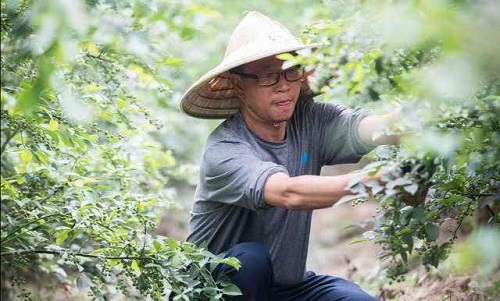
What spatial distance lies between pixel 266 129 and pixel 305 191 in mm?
645

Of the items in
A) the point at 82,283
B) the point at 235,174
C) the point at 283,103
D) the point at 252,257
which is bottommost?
the point at 82,283

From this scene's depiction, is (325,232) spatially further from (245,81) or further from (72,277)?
(245,81)

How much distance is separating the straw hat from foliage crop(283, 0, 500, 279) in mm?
→ 289

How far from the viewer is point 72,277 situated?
180 inches

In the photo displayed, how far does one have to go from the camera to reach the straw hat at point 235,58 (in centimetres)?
299

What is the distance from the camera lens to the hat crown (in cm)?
300

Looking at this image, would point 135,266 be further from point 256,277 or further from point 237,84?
point 237,84

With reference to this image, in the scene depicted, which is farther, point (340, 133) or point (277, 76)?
point (340, 133)

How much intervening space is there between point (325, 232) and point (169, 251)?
439cm

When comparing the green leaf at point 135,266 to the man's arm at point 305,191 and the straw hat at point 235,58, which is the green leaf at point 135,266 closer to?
the man's arm at point 305,191

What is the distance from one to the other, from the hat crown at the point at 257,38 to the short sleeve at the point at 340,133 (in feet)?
1.07

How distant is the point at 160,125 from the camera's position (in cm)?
336

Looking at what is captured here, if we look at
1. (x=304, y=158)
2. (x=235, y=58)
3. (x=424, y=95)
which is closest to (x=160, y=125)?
(x=235, y=58)

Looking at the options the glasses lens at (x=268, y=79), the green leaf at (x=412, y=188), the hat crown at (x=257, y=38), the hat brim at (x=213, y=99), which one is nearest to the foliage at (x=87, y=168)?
the hat brim at (x=213, y=99)
